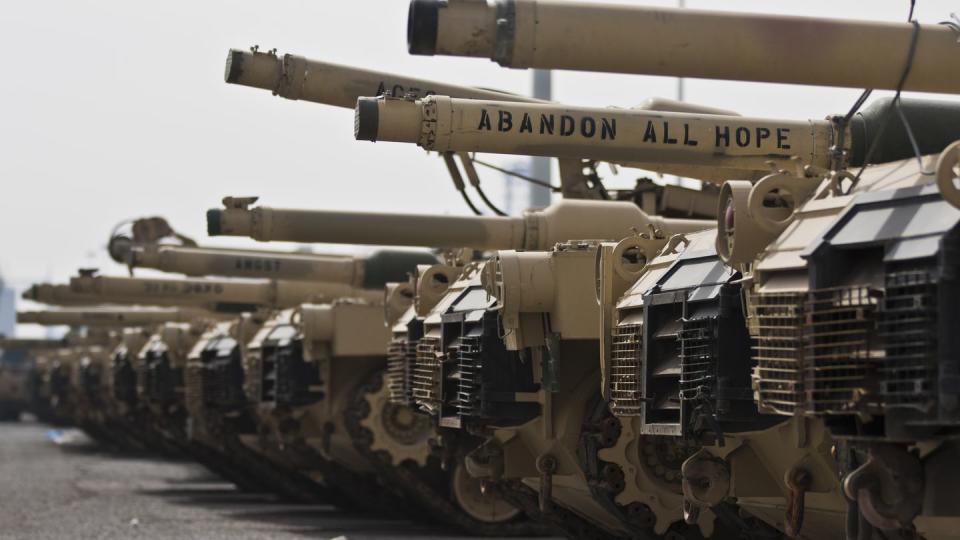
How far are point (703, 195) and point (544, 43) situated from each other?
9.81m

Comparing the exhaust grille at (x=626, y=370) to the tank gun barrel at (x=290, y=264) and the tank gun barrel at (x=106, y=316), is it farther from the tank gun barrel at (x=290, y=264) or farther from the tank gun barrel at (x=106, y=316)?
the tank gun barrel at (x=106, y=316)

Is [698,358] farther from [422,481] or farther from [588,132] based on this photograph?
[422,481]

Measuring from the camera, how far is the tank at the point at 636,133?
460 inches

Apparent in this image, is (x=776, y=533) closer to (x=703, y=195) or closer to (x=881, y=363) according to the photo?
(x=881, y=363)

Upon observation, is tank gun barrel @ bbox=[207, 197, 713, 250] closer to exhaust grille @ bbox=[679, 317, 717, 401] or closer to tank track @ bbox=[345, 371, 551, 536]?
tank track @ bbox=[345, 371, 551, 536]

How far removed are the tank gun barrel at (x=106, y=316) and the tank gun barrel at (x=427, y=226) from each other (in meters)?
19.0

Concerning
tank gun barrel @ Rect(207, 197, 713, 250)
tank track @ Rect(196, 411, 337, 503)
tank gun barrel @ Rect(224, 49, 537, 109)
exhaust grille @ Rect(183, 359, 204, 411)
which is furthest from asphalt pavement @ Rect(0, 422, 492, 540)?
tank gun barrel @ Rect(224, 49, 537, 109)

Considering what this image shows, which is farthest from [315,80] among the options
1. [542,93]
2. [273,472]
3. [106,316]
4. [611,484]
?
[106,316]

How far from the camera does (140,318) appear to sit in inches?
1462

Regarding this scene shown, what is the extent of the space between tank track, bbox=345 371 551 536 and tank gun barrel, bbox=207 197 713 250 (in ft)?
11.0

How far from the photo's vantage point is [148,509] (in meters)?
23.9

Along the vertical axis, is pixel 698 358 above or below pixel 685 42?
below

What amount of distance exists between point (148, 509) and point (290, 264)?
345cm

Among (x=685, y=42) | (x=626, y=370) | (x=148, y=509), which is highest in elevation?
(x=685, y=42)
